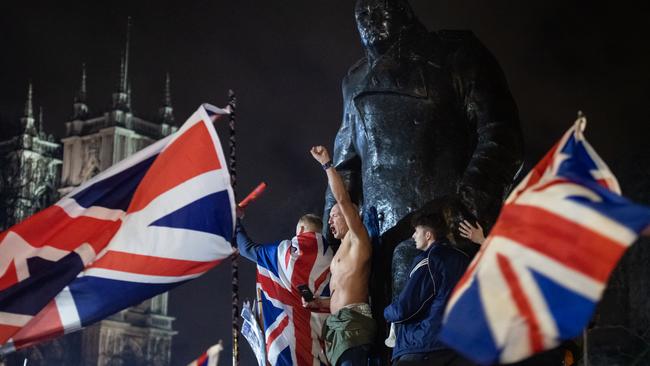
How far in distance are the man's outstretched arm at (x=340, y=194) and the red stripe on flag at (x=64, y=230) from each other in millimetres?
1355

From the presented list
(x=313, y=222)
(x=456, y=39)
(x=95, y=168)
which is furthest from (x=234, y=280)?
(x=95, y=168)

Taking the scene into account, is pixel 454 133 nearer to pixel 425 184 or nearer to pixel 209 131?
pixel 425 184

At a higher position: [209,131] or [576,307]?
[209,131]

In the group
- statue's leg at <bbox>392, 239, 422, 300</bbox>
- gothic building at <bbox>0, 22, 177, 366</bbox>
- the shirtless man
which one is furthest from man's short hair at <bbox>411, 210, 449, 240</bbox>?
gothic building at <bbox>0, 22, 177, 366</bbox>

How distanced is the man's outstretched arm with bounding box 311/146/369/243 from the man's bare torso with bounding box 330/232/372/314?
7cm

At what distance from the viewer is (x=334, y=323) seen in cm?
686

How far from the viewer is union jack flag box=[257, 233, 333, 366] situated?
301 inches

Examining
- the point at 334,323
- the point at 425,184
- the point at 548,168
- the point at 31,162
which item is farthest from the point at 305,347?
the point at 31,162

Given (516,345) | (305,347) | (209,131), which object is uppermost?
(209,131)

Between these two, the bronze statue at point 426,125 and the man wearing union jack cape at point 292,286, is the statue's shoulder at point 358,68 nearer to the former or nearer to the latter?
the bronze statue at point 426,125

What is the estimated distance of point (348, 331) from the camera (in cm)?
668

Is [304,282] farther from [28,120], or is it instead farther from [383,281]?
[28,120]

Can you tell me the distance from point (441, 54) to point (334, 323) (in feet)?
6.33

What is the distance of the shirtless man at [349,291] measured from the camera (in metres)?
6.67
